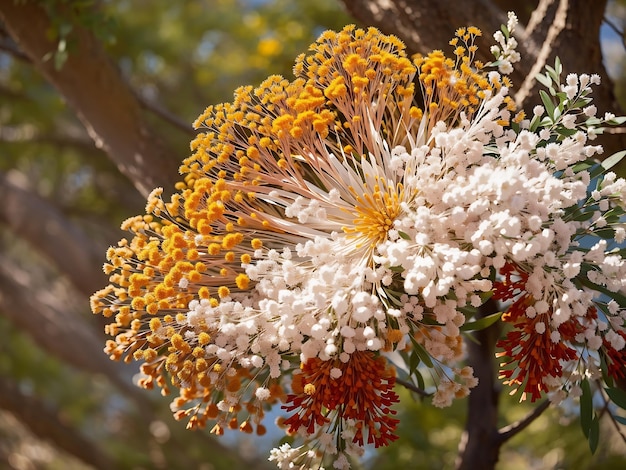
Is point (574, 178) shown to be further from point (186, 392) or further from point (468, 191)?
point (186, 392)

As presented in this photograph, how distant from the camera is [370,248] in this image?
1354 millimetres

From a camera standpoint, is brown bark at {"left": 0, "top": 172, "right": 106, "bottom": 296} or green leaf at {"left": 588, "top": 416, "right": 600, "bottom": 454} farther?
brown bark at {"left": 0, "top": 172, "right": 106, "bottom": 296}

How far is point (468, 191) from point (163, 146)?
1.32 metres

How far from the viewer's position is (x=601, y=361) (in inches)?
52.8

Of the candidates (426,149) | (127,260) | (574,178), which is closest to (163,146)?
(127,260)

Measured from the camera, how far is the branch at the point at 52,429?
15.0 ft

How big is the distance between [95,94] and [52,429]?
2.97 metres

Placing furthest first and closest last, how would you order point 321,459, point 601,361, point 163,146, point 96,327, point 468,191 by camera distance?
1. point 96,327
2. point 163,146
3. point 321,459
4. point 601,361
5. point 468,191

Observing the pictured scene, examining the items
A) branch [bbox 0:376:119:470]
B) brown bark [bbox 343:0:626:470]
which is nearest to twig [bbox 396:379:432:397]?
brown bark [bbox 343:0:626:470]

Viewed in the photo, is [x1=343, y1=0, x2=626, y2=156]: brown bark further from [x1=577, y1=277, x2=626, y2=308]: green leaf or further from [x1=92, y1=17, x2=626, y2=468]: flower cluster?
[x1=577, y1=277, x2=626, y2=308]: green leaf

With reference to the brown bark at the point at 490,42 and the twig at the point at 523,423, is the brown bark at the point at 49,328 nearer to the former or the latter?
the brown bark at the point at 490,42

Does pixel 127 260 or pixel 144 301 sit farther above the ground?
pixel 127 260

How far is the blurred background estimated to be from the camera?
9.89 feet

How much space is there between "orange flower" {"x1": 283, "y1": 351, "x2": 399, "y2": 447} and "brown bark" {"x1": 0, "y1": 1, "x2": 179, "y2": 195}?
3.42 ft
